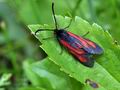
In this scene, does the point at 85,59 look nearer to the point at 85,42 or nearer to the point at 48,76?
the point at 85,42

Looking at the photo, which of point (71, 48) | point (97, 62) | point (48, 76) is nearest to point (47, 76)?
point (48, 76)

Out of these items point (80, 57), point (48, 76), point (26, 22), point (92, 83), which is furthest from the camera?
point (26, 22)

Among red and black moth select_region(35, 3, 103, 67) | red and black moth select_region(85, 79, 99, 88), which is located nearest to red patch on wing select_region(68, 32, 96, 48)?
red and black moth select_region(35, 3, 103, 67)

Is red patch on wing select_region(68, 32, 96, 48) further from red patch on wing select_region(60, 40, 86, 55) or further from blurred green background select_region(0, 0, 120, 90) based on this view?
blurred green background select_region(0, 0, 120, 90)

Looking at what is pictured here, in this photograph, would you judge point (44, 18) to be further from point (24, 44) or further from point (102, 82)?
point (102, 82)

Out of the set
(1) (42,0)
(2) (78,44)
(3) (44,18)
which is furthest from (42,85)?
(1) (42,0)

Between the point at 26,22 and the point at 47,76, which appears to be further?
the point at 26,22

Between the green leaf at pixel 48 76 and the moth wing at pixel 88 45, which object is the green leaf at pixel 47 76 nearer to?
the green leaf at pixel 48 76

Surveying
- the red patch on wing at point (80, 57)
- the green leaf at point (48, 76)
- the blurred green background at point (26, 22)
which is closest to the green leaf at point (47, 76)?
the green leaf at point (48, 76)
